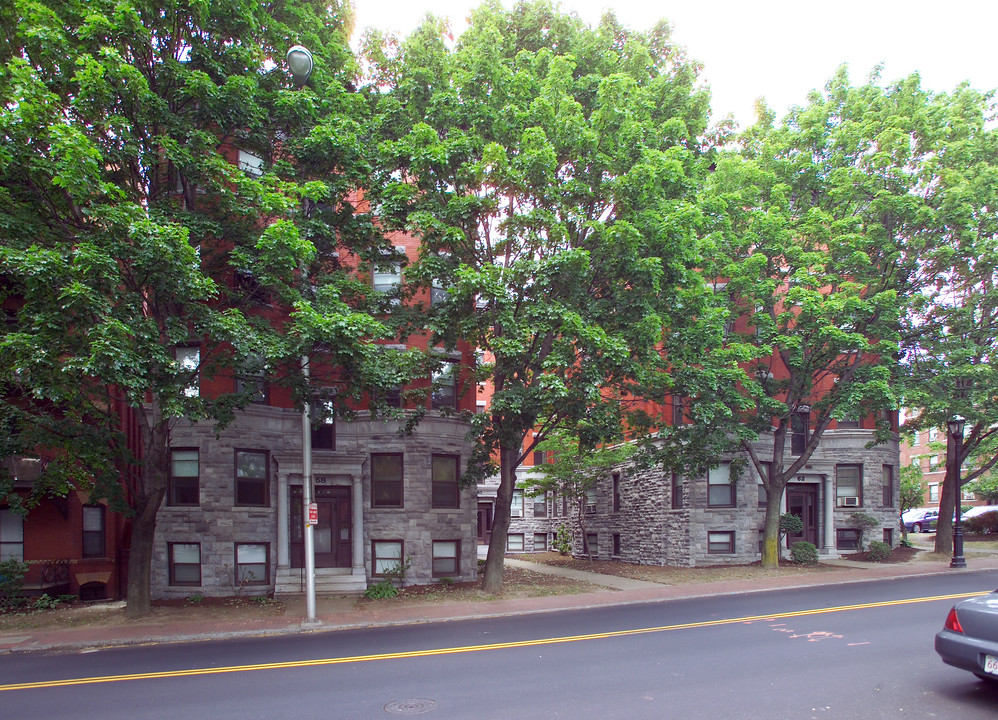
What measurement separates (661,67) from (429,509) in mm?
15012

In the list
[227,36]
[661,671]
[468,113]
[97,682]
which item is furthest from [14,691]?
[468,113]

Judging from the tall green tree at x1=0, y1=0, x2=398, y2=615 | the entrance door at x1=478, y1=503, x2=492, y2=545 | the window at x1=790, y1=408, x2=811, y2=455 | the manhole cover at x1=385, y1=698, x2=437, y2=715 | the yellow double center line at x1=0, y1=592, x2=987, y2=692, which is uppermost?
the tall green tree at x1=0, y1=0, x2=398, y2=615

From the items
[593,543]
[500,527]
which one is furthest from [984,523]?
[500,527]

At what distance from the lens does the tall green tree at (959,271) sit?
20875 millimetres

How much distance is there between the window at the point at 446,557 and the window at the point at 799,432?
14744 millimetres

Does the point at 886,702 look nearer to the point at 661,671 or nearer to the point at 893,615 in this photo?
the point at 661,671

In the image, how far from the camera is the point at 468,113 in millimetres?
16812

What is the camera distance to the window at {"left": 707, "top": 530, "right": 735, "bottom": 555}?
85.6 ft

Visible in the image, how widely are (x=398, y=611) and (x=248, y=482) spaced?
6659 millimetres

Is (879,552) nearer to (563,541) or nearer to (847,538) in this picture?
(847,538)

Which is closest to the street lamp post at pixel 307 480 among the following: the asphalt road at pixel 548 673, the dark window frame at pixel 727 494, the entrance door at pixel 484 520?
the asphalt road at pixel 548 673

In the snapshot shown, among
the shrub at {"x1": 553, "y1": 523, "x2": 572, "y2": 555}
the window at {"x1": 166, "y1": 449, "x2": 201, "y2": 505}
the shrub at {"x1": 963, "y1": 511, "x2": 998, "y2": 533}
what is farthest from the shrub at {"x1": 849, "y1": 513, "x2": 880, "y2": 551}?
the window at {"x1": 166, "y1": 449, "x2": 201, "y2": 505}

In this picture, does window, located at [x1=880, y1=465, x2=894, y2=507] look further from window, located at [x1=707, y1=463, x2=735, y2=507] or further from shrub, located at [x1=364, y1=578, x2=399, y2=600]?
shrub, located at [x1=364, y1=578, x2=399, y2=600]

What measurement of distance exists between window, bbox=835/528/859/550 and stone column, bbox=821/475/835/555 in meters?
0.93
